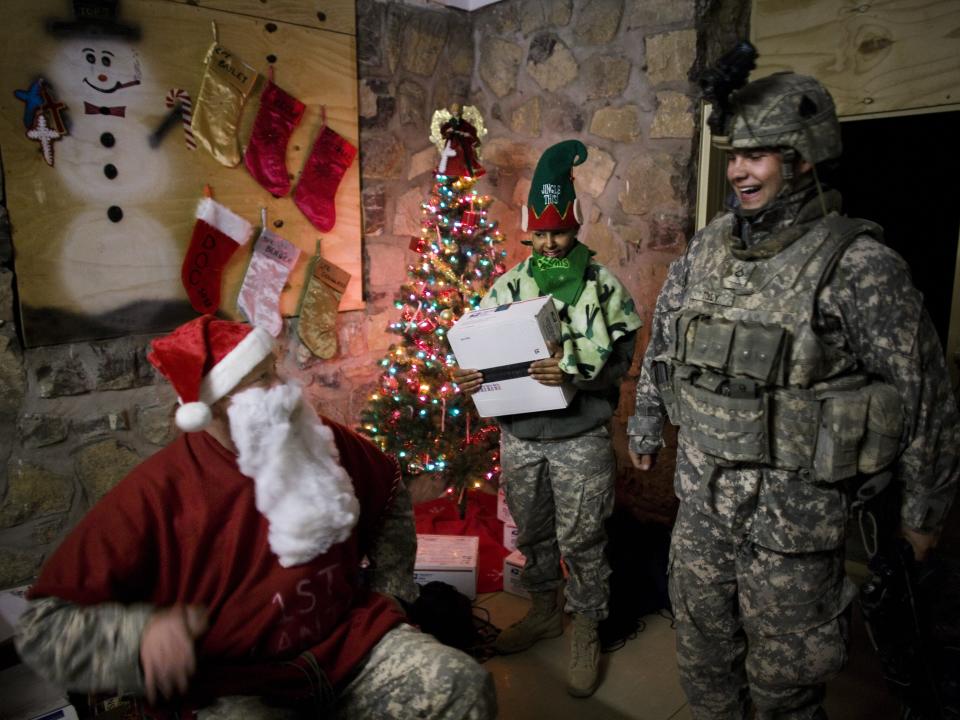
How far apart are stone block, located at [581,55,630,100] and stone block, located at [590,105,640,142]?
0.09 metres

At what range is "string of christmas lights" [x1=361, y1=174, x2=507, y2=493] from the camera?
11.6 feet

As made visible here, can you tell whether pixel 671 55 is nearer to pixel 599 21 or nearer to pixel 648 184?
pixel 599 21

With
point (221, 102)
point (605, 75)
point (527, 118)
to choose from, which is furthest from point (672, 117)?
point (221, 102)

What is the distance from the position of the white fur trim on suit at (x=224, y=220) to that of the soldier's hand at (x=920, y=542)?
281 centimetres

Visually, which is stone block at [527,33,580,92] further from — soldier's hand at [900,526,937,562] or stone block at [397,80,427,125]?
soldier's hand at [900,526,937,562]

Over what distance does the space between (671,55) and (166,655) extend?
3118 mm

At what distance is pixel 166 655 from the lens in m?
1.39

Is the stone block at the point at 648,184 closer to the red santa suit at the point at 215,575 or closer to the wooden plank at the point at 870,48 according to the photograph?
the wooden plank at the point at 870,48

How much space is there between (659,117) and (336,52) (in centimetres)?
163

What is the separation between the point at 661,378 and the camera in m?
2.20

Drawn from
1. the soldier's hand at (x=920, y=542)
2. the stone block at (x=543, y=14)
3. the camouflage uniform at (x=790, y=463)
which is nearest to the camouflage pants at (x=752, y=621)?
the camouflage uniform at (x=790, y=463)

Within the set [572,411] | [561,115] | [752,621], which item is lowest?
[752,621]

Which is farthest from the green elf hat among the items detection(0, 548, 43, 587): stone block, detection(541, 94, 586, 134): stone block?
detection(0, 548, 43, 587): stone block

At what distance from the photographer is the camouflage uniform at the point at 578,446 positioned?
8.29ft
